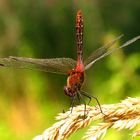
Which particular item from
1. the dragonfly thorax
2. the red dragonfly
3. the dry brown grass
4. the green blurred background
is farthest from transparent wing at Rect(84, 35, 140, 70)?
the green blurred background

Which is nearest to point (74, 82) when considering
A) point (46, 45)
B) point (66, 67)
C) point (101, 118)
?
point (66, 67)

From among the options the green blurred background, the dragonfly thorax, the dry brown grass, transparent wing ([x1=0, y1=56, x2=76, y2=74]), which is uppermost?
the green blurred background

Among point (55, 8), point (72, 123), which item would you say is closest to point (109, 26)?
point (55, 8)

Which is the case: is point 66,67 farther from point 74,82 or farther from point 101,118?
point 101,118

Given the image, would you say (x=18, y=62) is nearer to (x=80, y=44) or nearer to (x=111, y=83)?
(x=80, y=44)

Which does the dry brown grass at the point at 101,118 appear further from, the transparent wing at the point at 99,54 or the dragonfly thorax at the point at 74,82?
the transparent wing at the point at 99,54

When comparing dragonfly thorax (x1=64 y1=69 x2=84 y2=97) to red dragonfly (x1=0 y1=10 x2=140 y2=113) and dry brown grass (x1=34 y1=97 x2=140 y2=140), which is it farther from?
dry brown grass (x1=34 y1=97 x2=140 y2=140)
